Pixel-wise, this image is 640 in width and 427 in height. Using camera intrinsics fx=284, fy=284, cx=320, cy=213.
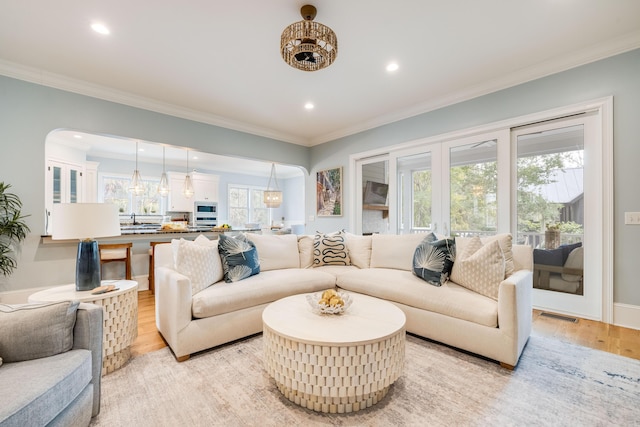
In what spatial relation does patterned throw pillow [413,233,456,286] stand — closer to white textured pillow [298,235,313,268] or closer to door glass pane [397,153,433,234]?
white textured pillow [298,235,313,268]

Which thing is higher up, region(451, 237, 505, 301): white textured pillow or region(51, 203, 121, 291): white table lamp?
region(51, 203, 121, 291): white table lamp

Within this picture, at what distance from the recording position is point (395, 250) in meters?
3.16

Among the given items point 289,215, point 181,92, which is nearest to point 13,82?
point 181,92

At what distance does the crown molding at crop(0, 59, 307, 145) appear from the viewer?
10.0 ft

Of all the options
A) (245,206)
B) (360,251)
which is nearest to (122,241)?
(360,251)

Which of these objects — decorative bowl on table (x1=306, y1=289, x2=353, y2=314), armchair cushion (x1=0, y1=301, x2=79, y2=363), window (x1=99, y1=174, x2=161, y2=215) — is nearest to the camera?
armchair cushion (x1=0, y1=301, x2=79, y2=363)

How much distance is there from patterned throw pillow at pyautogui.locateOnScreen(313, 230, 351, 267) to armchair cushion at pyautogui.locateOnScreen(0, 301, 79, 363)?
246 centimetres

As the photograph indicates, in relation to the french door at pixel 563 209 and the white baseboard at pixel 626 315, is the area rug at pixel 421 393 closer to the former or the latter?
the white baseboard at pixel 626 315

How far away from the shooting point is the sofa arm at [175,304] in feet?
6.88

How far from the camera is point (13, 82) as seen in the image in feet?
10.0

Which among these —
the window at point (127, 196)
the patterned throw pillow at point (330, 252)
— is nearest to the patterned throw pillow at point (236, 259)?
the patterned throw pillow at point (330, 252)

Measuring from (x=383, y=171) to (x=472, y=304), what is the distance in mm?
2965

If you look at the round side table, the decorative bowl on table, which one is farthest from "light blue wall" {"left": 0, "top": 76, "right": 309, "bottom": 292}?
the decorative bowl on table

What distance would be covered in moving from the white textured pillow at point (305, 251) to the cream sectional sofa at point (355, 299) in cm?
39
